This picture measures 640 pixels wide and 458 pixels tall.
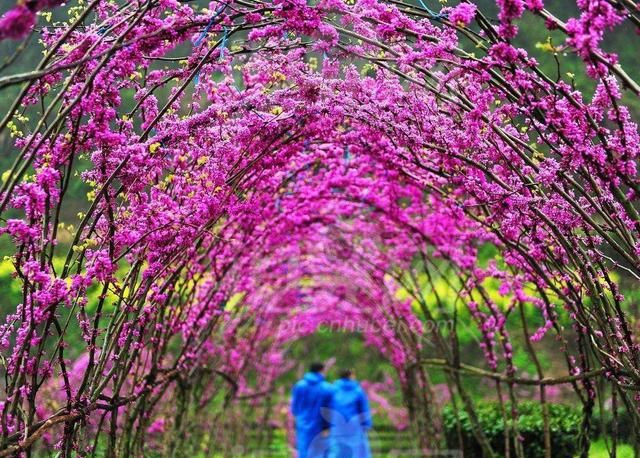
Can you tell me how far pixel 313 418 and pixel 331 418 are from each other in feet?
0.62

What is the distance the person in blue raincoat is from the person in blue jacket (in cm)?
10

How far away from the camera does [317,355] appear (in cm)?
1992

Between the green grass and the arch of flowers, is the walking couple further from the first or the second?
Result: the green grass

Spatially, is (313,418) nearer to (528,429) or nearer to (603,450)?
(528,429)

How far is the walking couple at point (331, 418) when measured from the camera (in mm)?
8734

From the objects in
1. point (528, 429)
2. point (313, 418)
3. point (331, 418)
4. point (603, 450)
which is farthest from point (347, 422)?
point (603, 450)

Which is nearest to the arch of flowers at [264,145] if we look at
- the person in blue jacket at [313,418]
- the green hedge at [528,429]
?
the green hedge at [528,429]

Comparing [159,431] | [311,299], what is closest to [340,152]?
[159,431]

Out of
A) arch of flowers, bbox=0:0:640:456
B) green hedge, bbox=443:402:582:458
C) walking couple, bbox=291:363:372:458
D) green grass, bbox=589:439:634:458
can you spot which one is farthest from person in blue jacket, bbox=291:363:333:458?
green grass, bbox=589:439:634:458

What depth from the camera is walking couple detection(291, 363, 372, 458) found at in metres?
8.73

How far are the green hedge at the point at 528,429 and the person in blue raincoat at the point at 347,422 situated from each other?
1.03 meters

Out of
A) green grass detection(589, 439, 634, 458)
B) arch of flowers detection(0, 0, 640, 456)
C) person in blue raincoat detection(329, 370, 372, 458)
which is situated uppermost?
arch of flowers detection(0, 0, 640, 456)

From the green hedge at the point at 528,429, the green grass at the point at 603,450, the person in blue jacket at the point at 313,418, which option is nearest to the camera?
the green hedge at the point at 528,429

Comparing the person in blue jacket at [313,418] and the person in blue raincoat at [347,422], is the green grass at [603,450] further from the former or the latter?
the person in blue jacket at [313,418]
